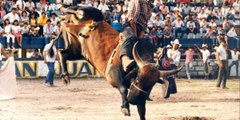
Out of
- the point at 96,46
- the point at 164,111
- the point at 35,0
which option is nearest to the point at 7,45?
the point at 35,0

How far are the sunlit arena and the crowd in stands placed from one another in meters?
0.05

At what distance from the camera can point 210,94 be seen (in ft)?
72.4

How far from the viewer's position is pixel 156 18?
30.0 m

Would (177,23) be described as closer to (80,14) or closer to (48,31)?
(48,31)

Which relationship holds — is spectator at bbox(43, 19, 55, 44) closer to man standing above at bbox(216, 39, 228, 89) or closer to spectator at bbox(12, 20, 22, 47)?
spectator at bbox(12, 20, 22, 47)

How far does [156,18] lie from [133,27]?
61.2 ft

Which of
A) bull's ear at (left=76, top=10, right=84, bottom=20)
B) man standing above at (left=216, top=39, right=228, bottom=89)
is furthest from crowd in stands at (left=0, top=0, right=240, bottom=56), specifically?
bull's ear at (left=76, top=10, right=84, bottom=20)

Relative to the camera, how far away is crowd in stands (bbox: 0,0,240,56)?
26.5 m

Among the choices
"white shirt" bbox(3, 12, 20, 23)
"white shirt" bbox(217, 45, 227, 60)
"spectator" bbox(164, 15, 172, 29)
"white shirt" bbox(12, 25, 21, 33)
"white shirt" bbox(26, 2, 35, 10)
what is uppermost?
"white shirt" bbox(26, 2, 35, 10)

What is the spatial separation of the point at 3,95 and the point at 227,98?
24.1 ft

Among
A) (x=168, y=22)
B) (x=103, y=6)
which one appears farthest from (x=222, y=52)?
(x=103, y=6)

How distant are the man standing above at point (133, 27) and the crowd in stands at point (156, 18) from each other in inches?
422

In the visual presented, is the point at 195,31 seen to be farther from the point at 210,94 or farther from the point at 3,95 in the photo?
the point at 3,95

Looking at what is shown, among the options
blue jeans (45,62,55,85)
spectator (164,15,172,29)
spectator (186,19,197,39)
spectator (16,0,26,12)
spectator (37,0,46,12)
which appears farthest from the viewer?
spectator (186,19,197,39)
